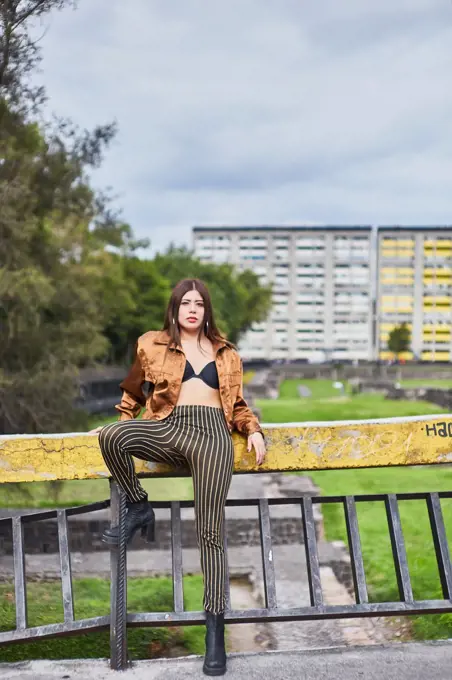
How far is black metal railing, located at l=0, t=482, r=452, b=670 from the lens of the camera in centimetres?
261

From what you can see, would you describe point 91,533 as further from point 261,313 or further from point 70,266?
point 261,313

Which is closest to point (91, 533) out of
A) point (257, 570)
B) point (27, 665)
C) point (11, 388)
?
point (257, 570)

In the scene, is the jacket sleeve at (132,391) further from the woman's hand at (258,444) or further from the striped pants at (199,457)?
the woman's hand at (258,444)

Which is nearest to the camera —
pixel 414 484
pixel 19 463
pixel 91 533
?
pixel 19 463

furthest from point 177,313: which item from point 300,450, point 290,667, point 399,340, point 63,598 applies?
point 399,340

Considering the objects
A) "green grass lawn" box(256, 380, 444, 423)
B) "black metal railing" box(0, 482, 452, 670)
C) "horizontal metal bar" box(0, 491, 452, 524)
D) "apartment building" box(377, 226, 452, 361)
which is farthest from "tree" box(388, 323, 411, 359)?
"black metal railing" box(0, 482, 452, 670)

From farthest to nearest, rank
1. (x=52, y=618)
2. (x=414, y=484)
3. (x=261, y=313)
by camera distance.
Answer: (x=261, y=313)
(x=414, y=484)
(x=52, y=618)

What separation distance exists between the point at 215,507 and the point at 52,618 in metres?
3.79

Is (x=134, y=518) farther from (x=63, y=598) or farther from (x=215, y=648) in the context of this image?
(x=215, y=648)

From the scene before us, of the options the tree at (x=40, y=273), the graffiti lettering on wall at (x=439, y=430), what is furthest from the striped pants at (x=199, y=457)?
the tree at (x=40, y=273)

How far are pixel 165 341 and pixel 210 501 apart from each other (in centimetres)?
63

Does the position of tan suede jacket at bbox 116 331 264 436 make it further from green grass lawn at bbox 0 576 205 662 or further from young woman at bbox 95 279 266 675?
green grass lawn at bbox 0 576 205 662

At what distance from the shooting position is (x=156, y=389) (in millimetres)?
2615

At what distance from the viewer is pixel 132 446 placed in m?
2.49
